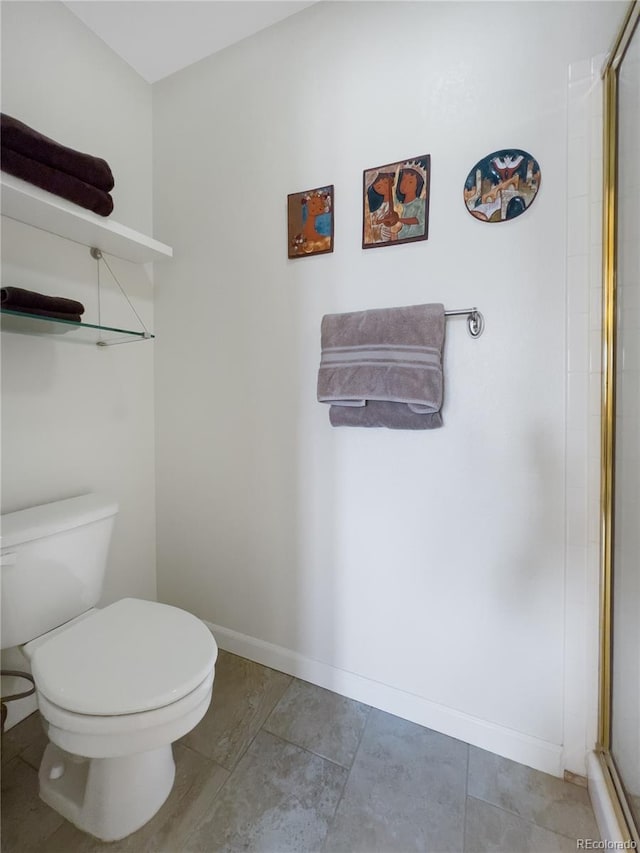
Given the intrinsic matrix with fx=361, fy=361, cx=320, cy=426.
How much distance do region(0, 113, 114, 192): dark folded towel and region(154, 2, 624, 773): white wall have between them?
411mm

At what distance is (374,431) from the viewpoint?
1214 mm

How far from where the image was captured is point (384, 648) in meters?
1.24

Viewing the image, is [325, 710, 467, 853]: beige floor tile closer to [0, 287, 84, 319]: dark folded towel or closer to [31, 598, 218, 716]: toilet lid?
[31, 598, 218, 716]: toilet lid

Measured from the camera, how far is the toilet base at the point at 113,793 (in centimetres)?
88

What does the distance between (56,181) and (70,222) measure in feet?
0.42

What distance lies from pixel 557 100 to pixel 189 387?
4.94 ft

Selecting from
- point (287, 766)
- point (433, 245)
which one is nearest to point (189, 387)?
point (433, 245)

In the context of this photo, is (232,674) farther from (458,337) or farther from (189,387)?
(458,337)

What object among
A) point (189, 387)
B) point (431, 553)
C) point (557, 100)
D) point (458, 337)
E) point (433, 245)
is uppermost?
point (557, 100)

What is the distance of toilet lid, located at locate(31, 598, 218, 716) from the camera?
0.78 metres

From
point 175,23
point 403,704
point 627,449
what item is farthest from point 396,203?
point 403,704

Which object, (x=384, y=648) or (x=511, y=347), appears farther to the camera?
(x=384, y=648)

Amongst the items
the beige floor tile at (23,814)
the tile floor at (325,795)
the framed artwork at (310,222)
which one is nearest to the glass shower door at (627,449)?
the tile floor at (325,795)

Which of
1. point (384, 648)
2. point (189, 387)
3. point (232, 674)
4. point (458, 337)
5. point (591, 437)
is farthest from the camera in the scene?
point (189, 387)
